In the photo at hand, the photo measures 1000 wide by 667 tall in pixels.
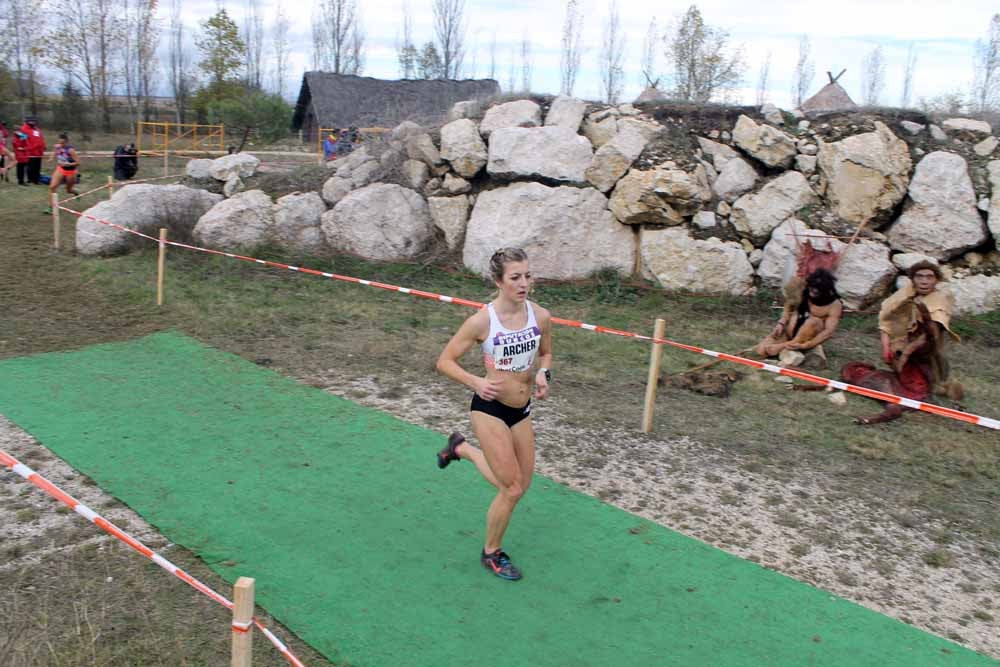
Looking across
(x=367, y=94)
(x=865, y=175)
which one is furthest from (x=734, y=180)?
(x=367, y=94)

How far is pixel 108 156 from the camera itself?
94.7 ft

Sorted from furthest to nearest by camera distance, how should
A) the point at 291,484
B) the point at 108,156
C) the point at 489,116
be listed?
the point at 108,156, the point at 489,116, the point at 291,484

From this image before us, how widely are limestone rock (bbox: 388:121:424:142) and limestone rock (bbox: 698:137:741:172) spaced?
4610mm

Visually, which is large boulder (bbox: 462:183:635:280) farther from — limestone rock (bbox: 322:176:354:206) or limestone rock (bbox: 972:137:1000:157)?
limestone rock (bbox: 972:137:1000:157)

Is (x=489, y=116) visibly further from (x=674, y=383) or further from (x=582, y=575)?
(x=582, y=575)

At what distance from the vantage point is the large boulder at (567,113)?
12.9m

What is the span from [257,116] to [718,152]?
89.3 feet

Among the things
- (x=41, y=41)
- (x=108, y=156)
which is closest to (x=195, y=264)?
(x=108, y=156)

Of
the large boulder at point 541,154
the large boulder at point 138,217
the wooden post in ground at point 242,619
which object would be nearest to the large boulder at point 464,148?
the large boulder at point 541,154

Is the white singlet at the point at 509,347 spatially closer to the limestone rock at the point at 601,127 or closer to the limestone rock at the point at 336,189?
the limestone rock at the point at 601,127

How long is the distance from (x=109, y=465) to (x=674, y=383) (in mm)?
5062

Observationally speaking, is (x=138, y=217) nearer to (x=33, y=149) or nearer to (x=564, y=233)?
(x=564, y=233)

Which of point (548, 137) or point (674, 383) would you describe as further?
point (548, 137)

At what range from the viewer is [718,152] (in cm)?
1234
